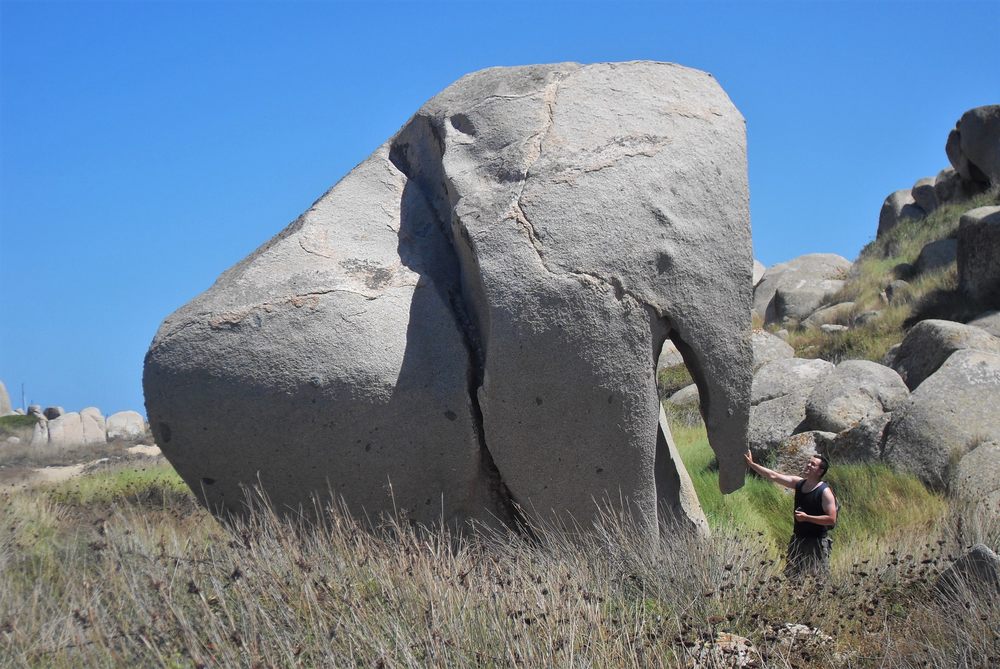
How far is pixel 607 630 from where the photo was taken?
12.4 feet

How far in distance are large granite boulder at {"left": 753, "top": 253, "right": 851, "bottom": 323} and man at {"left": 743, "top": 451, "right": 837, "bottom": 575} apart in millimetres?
16230

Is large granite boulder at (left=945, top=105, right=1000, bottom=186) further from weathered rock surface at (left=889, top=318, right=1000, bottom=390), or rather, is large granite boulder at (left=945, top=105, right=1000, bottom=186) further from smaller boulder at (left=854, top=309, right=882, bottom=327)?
weathered rock surface at (left=889, top=318, right=1000, bottom=390)

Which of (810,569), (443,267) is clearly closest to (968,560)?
(810,569)

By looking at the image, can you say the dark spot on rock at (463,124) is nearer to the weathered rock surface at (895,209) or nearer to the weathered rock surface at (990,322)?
the weathered rock surface at (990,322)

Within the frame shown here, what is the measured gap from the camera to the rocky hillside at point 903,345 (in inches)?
290

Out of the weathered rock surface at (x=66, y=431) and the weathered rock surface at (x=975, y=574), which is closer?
the weathered rock surface at (x=975, y=574)

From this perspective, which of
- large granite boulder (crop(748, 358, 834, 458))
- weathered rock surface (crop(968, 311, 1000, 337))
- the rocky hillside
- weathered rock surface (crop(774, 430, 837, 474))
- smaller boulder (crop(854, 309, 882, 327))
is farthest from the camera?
smaller boulder (crop(854, 309, 882, 327))

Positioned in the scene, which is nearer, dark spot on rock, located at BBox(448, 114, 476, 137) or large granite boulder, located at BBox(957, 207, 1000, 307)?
dark spot on rock, located at BBox(448, 114, 476, 137)

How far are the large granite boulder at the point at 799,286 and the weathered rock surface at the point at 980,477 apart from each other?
1451 centimetres

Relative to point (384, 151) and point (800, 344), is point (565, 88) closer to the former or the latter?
point (384, 151)

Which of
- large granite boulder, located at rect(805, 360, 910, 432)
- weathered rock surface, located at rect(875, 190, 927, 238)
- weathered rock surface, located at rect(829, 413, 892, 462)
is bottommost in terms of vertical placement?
weathered rock surface, located at rect(829, 413, 892, 462)

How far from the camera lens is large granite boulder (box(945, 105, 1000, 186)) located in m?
21.1

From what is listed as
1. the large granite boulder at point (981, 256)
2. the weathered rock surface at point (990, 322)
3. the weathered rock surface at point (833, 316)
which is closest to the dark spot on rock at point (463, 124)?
the weathered rock surface at point (990, 322)

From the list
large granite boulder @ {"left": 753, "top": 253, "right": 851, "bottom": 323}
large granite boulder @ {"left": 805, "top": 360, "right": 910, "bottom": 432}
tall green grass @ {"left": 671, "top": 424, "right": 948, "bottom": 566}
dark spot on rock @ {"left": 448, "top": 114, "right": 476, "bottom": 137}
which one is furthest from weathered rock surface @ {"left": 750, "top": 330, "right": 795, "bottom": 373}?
dark spot on rock @ {"left": 448, "top": 114, "right": 476, "bottom": 137}
